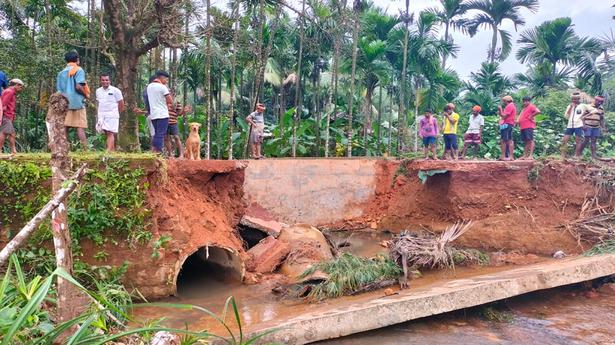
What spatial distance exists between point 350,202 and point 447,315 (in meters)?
5.99

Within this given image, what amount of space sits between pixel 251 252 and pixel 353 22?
8.78 metres

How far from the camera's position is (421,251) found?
8820 mm

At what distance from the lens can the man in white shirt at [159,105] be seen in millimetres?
8398

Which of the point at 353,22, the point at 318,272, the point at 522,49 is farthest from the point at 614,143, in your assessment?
the point at 318,272

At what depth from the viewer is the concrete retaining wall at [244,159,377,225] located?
11680 mm

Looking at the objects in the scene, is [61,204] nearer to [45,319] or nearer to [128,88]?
[45,319]

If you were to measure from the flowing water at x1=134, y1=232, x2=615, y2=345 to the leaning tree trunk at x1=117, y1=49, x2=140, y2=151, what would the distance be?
3.17m

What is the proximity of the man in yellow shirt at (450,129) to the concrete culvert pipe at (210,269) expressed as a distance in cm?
641

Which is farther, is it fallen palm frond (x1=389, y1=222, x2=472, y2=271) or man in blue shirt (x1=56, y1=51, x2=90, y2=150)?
fallen palm frond (x1=389, y1=222, x2=472, y2=271)

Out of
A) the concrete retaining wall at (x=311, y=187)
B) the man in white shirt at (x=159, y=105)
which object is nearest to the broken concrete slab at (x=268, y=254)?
the concrete retaining wall at (x=311, y=187)

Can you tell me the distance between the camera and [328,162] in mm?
12672

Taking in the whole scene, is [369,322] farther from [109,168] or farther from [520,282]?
[109,168]

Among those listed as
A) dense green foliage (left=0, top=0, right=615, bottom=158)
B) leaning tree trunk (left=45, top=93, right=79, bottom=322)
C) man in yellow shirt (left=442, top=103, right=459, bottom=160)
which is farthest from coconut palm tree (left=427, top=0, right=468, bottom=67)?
leaning tree trunk (left=45, top=93, right=79, bottom=322)

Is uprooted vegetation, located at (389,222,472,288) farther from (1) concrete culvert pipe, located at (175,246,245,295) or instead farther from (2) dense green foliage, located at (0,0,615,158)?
(2) dense green foliage, located at (0,0,615,158)
